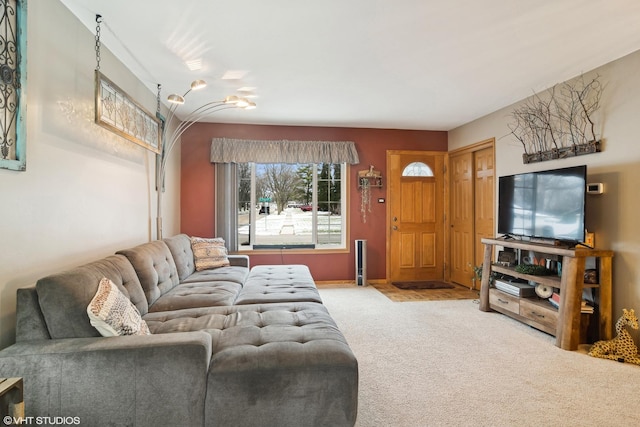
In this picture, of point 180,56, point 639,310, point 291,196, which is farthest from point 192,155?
point 639,310

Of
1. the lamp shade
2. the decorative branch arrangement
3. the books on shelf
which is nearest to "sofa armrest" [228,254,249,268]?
the lamp shade

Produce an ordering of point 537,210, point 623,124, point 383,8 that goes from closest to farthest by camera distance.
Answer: point 383,8
point 623,124
point 537,210

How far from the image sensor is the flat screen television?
9.62 ft

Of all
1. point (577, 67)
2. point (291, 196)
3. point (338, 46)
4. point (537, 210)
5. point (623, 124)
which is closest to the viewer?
point (338, 46)

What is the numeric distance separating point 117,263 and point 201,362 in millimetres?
1077

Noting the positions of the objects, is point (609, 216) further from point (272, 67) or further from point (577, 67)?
point (272, 67)

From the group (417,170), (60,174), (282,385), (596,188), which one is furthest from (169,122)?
(596,188)

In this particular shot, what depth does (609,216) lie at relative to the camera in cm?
294

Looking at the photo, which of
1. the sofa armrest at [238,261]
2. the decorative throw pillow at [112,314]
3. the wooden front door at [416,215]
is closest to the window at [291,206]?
the wooden front door at [416,215]

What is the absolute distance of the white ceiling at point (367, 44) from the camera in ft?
7.06

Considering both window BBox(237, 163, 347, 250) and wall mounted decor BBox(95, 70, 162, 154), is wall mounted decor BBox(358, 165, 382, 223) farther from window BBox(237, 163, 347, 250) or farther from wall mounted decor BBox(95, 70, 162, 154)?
wall mounted decor BBox(95, 70, 162, 154)

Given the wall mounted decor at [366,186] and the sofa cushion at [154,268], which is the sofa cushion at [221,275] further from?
the wall mounted decor at [366,186]

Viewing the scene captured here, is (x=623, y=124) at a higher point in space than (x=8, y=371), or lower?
higher

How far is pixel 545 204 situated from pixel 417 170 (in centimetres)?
236
